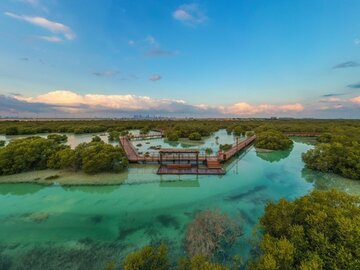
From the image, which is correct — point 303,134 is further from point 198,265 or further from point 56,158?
point 198,265

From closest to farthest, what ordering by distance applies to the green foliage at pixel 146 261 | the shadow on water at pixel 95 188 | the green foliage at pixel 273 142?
1. the green foliage at pixel 146 261
2. the shadow on water at pixel 95 188
3. the green foliage at pixel 273 142

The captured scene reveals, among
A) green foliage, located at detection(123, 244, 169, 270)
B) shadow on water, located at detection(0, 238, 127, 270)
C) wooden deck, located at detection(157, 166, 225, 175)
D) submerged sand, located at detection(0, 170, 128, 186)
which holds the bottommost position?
shadow on water, located at detection(0, 238, 127, 270)

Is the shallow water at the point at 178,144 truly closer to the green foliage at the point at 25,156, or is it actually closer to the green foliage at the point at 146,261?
the green foliage at the point at 25,156

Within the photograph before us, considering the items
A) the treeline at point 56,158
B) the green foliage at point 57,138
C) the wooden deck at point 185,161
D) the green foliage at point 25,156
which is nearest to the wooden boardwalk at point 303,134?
the wooden deck at point 185,161

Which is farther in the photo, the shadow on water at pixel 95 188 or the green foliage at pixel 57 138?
the green foliage at pixel 57 138

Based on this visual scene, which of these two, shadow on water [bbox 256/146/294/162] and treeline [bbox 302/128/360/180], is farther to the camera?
shadow on water [bbox 256/146/294/162]

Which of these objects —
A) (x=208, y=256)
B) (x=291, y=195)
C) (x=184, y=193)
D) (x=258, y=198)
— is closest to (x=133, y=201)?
(x=184, y=193)

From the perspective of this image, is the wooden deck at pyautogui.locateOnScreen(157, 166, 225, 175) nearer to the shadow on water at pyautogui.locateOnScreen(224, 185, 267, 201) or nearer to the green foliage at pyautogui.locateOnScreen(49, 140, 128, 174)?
the shadow on water at pyautogui.locateOnScreen(224, 185, 267, 201)

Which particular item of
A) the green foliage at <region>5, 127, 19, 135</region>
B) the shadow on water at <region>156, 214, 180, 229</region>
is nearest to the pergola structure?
the shadow on water at <region>156, 214, 180, 229</region>
